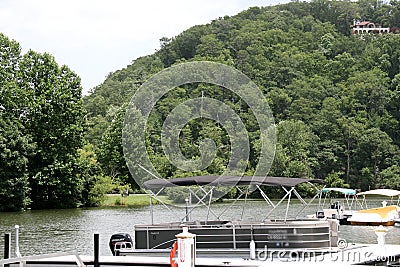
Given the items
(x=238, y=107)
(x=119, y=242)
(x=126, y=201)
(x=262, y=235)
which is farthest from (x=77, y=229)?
(x=238, y=107)

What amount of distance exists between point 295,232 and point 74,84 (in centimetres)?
4631

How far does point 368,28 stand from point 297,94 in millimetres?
62365

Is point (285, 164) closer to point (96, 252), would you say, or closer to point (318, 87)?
point (318, 87)

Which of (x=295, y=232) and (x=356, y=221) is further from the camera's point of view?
(x=356, y=221)

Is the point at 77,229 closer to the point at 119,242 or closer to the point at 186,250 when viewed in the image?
the point at 119,242

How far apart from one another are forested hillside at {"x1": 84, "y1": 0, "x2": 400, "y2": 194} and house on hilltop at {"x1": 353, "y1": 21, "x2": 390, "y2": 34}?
11340 mm

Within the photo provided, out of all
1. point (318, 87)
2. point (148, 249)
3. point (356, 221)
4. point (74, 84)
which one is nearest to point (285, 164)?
point (318, 87)

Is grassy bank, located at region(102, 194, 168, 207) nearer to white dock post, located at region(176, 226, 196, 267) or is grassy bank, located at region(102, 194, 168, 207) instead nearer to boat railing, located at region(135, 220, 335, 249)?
boat railing, located at region(135, 220, 335, 249)

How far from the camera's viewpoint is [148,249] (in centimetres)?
2161

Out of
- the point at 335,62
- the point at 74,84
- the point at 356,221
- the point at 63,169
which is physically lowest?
the point at 356,221

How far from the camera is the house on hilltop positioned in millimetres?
160875

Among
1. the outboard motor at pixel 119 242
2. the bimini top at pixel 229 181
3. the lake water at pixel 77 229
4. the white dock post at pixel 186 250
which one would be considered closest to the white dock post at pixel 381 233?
the bimini top at pixel 229 181

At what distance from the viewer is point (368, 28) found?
168125 millimetres

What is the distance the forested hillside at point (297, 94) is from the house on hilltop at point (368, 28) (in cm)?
1134
